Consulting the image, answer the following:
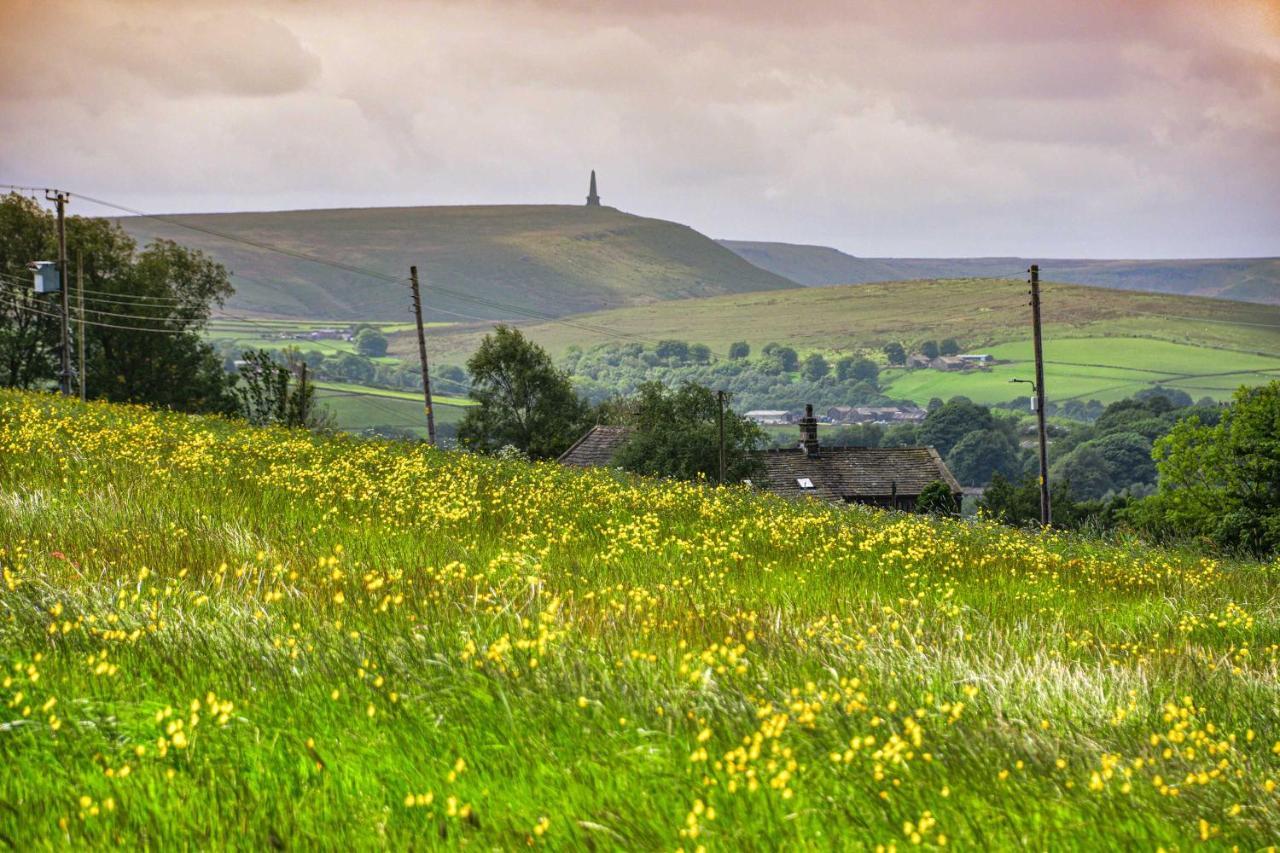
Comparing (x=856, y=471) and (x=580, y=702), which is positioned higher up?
(x=580, y=702)

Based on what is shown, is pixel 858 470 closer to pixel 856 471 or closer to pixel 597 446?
pixel 856 471

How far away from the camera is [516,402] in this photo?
95438 millimetres

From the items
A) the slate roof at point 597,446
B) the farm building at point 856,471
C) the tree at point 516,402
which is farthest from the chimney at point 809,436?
the tree at point 516,402

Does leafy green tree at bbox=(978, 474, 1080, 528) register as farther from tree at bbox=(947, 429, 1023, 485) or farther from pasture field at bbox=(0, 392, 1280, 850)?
pasture field at bbox=(0, 392, 1280, 850)

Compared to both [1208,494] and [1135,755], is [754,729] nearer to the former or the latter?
[1135,755]

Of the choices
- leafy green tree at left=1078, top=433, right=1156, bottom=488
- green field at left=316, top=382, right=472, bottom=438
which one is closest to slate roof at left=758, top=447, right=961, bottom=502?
leafy green tree at left=1078, top=433, right=1156, bottom=488

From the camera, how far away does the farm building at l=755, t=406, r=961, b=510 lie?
7712 centimetres

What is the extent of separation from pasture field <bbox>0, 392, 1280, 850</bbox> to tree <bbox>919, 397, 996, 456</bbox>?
134 m

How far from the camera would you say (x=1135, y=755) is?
5.66 metres

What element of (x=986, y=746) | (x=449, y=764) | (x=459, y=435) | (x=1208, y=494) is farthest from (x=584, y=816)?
(x=459, y=435)

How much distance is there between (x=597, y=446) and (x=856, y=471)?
16940 mm

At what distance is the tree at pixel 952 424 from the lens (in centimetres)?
14112

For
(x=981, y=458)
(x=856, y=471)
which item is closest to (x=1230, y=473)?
(x=856, y=471)

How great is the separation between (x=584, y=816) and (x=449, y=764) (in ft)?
2.63
